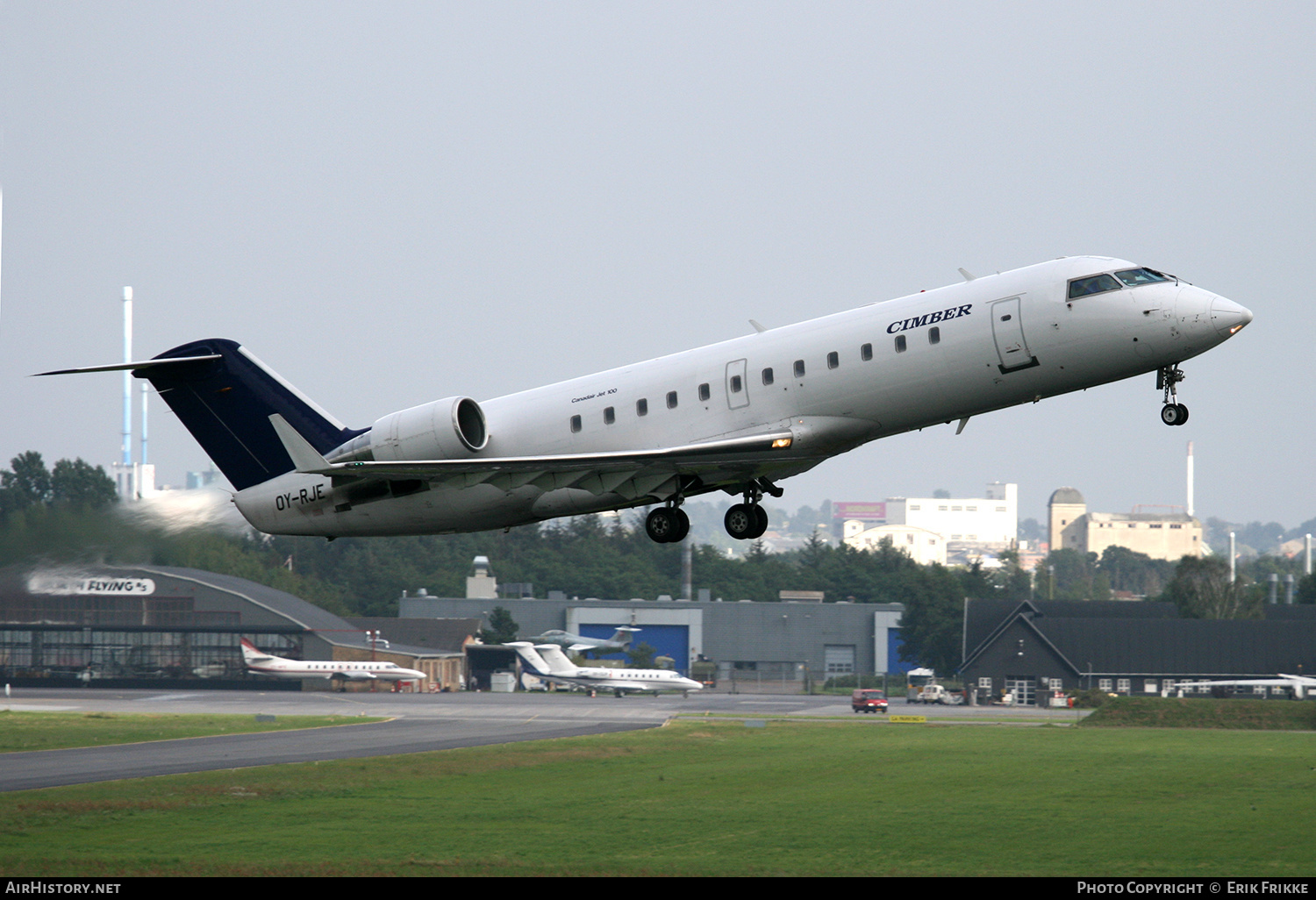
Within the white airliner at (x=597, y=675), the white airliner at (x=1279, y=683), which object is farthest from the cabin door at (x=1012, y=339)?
the white airliner at (x=597, y=675)

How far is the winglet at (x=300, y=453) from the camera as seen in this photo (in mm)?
26844

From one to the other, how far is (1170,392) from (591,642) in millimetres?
85818

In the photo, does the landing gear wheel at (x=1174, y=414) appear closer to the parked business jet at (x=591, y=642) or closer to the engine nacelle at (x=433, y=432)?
the engine nacelle at (x=433, y=432)

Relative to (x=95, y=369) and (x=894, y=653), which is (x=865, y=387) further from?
(x=894, y=653)

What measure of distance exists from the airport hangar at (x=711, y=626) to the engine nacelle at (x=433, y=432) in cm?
8717

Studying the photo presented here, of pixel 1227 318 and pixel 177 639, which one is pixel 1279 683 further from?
pixel 1227 318

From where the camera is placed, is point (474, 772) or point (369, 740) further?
point (369, 740)

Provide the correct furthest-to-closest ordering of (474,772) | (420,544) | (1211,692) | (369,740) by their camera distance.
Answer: (420,544) < (1211,692) < (369,740) < (474,772)

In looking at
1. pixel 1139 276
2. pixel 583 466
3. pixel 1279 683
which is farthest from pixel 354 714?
pixel 1139 276

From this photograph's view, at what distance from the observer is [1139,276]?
76.8 feet

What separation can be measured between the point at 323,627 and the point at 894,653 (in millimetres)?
48165

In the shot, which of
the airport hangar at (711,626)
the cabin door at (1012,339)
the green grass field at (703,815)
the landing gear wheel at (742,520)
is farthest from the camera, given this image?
the airport hangar at (711,626)
